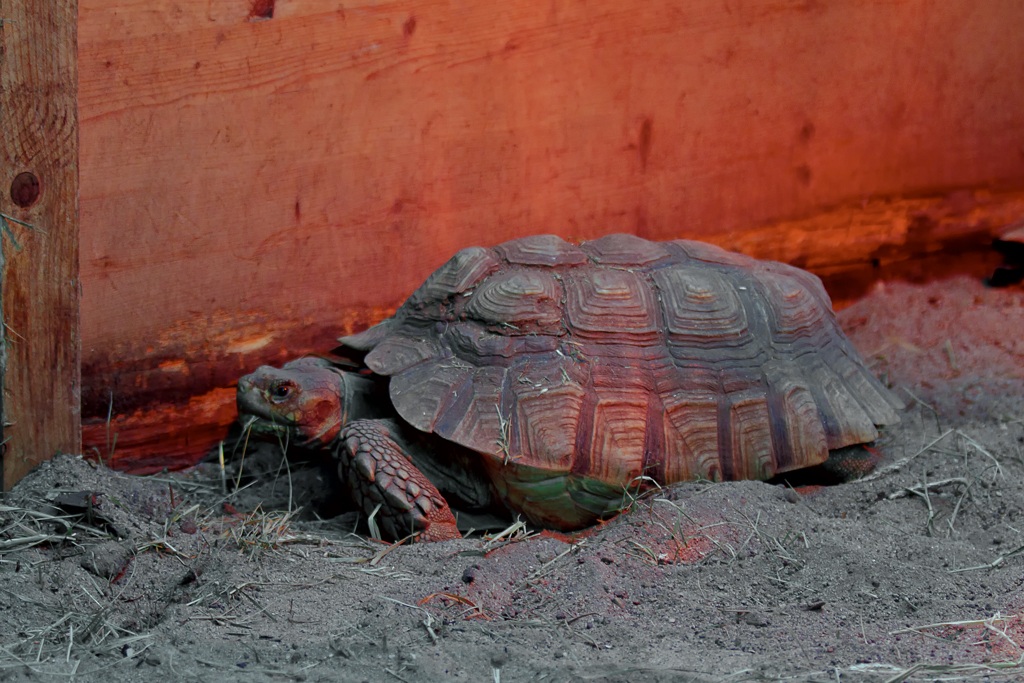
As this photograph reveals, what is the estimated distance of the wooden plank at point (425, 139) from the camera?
3.38 meters

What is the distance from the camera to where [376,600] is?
2463 mm

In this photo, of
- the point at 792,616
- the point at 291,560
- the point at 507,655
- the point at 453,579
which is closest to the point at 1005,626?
the point at 792,616

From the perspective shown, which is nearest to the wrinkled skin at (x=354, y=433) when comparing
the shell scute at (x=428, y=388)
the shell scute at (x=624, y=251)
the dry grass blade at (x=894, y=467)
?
the shell scute at (x=428, y=388)

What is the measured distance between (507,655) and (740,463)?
156 centimetres

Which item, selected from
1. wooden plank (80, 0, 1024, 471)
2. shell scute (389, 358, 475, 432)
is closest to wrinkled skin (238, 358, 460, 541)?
shell scute (389, 358, 475, 432)

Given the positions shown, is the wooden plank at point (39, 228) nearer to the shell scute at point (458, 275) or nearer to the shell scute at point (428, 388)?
the shell scute at point (428, 388)

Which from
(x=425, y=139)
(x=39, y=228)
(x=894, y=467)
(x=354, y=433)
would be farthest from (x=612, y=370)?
(x=39, y=228)

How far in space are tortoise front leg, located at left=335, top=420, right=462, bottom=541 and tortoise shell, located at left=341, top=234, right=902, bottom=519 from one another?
0.17 metres

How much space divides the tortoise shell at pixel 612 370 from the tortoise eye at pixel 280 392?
0.34 meters

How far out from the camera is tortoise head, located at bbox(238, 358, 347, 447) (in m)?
3.47

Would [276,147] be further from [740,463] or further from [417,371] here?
[740,463]

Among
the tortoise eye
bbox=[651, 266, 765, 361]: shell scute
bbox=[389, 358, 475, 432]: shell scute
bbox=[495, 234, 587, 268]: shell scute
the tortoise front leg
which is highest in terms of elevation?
bbox=[495, 234, 587, 268]: shell scute

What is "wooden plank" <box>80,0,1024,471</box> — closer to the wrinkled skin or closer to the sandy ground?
the wrinkled skin

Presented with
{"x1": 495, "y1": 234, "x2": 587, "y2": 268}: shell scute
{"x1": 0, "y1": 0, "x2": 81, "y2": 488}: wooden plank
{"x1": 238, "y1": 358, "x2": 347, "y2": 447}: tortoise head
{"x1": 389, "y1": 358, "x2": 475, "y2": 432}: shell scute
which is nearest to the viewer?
{"x1": 0, "y1": 0, "x2": 81, "y2": 488}: wooden plank
